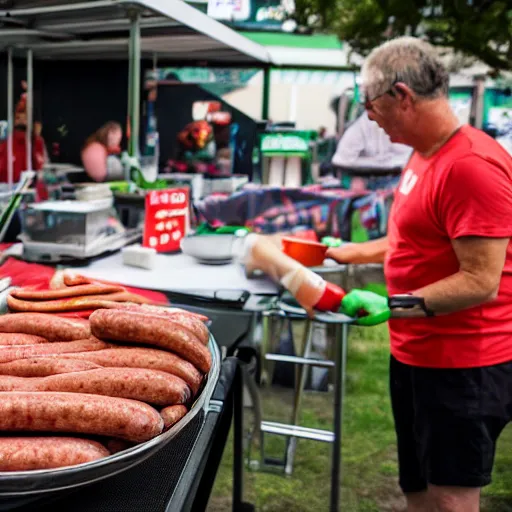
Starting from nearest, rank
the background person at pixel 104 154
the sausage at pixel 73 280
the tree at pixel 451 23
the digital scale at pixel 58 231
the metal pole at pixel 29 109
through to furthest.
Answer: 1. the sausage at pixel 73 280
2. the digital scale at pixel 58 231
3. the metal pole at pixel 29 109
4. the background person at pixel 104 154
5. the tree at pixel 451 23

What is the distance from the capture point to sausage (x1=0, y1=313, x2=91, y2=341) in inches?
58.0

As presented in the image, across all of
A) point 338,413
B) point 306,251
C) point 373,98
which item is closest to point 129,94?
point 306,251

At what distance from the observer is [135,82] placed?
11.1ft

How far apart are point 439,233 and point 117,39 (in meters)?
2.09

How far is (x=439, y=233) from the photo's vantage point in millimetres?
2049

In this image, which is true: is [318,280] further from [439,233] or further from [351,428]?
[351,428]

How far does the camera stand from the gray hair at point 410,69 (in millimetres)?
2111

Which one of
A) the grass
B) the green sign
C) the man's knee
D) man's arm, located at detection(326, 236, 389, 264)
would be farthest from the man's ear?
the grass

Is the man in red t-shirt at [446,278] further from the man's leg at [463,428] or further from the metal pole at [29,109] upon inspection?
the metal pole at [29,109]

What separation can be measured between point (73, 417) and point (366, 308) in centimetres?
119

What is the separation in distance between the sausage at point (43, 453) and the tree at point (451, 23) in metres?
4.63

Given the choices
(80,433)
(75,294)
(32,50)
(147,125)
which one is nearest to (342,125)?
(147,125)

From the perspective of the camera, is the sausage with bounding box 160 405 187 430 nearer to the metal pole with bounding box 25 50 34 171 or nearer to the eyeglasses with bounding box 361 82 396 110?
the eyeglasses with bounding box 361 82 396 110

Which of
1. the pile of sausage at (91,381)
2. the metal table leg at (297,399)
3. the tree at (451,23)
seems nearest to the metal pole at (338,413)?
the metal table leg at (297,399)
